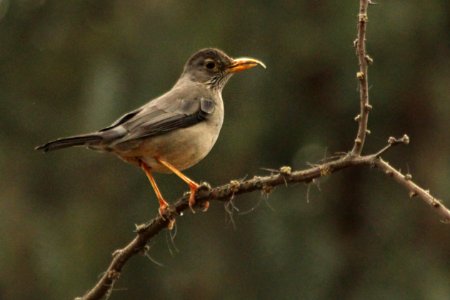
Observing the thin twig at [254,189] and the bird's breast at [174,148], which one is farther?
the bird's breast at [174,148]


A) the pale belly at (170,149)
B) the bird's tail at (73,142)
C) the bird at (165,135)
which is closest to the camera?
the bird's tail at (73,142)

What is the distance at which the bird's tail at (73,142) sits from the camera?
5418mm

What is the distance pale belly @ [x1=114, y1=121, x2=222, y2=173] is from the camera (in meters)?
6.18

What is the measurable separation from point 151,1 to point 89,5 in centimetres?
97

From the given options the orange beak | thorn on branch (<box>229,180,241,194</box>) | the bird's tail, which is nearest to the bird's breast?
the bird's tail

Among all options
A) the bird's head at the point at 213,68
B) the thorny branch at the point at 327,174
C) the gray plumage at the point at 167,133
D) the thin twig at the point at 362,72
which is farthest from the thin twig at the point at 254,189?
the bird's head at the point at 213,68

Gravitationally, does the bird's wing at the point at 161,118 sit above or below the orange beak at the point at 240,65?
below

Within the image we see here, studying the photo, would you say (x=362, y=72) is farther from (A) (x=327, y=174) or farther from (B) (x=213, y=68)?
(B) (x=213, y=68)

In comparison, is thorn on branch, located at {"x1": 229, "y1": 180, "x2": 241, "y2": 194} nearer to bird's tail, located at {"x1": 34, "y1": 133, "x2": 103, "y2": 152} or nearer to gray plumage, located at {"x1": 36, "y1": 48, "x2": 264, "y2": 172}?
bird's tail, located at {"x1": 34, "y1": 133, "x2": 103, "y2": 152}

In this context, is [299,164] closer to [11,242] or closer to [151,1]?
[151,1]

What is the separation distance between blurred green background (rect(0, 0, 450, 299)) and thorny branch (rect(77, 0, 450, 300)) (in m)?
4.48

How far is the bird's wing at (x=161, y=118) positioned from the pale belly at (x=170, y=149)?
6cm

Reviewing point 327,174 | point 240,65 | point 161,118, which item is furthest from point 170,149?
point 327,174

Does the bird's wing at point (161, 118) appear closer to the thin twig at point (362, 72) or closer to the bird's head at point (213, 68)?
the bird's head at point (213, 68)
